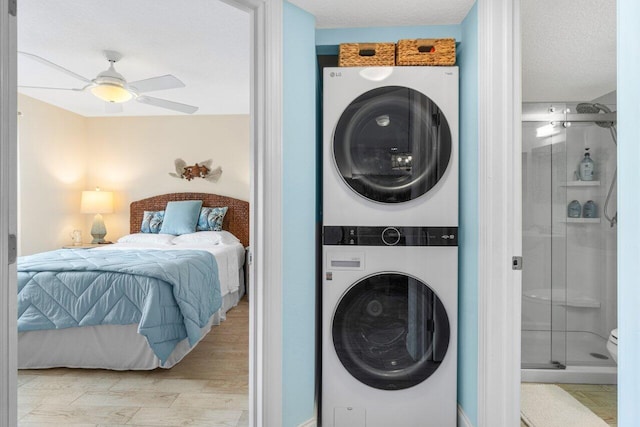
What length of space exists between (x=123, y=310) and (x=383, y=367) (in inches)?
74.1

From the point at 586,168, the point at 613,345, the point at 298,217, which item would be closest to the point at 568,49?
the point at 586,168

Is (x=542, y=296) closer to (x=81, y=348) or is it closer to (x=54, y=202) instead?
(x=81, y=348)

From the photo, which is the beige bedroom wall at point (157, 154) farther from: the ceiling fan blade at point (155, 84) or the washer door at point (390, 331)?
the washer door at point (390, 331)

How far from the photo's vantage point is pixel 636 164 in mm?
657

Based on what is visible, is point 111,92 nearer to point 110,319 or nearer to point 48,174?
point 110,319

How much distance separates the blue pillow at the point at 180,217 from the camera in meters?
4.88

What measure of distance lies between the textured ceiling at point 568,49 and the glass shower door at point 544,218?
15 centimetres

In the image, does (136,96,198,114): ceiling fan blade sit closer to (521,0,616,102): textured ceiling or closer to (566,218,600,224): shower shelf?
(521,0,616,102): textured ceiling

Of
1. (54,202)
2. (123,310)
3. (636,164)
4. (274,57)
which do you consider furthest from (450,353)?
(54,202)

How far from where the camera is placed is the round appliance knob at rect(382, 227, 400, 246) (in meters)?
1.88

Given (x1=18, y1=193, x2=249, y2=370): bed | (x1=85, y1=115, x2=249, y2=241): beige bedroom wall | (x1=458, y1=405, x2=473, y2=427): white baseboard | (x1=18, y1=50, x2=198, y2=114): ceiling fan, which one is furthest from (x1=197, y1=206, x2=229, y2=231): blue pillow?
(x1=458, y1=405, x2=473, y2=427): white baseboard

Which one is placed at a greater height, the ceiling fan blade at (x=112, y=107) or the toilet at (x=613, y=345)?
the ceiling fan blade at (x=112, y=107)

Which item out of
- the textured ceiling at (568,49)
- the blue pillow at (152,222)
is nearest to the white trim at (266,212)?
the textured ceiling at (568,49)

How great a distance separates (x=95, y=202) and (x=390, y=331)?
16.2 ft
